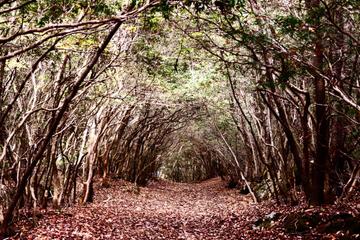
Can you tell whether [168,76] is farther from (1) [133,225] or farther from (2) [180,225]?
(1) [133,225]

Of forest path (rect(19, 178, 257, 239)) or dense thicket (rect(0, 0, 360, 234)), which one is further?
forest path (rect(19, 178, 257, 239))

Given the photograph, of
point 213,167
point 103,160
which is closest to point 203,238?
point 103,160

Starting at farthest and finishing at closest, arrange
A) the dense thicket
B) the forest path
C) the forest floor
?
1. the forest path
2. the forest floor
3. the dense thicket

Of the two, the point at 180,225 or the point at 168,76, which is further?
the point at 168,76

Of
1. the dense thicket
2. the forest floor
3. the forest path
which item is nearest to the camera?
the dense thicket

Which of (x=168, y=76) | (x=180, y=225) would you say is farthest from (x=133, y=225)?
(x=168, y=76)

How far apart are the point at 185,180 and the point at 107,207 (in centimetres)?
5341

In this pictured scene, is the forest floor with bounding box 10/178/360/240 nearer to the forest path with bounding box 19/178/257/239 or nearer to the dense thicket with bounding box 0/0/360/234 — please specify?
the forest path with bounding box 19/178/257/239

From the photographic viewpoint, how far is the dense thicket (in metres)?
8.36

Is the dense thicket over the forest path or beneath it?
over

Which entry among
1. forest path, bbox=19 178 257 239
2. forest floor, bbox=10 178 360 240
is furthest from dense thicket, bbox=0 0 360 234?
forest path, bbox=19 178 257 239

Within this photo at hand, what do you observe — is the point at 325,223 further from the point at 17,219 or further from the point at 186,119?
the point at 186,119

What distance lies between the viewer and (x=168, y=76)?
648 inches

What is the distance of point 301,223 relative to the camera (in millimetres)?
10492
